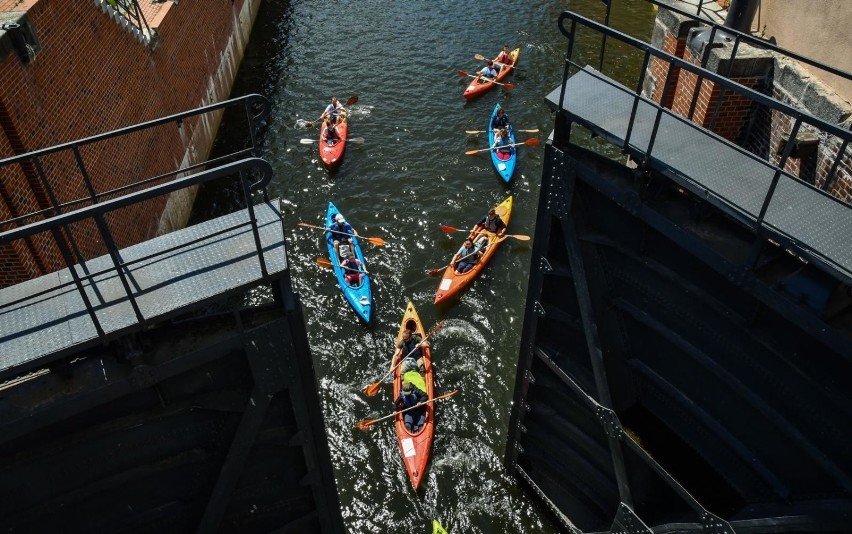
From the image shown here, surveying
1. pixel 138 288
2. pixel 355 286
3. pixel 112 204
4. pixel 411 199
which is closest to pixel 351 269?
pixel 355 286

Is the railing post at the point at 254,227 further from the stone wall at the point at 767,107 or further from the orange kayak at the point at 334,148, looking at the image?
the orange kayak at the point at 334,148

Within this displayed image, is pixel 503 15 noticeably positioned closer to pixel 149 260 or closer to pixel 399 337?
pixel 399 337

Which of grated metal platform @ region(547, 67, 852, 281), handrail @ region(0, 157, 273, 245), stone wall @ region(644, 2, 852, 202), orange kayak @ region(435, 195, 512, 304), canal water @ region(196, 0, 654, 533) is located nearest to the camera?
handrail @ region(0, 157, 273, 245)

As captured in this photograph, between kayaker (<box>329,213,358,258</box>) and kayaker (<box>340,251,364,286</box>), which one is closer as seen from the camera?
kayaker (<box>340,251,364,286</box>)

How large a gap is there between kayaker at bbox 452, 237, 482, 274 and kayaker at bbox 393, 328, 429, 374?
2526 mm

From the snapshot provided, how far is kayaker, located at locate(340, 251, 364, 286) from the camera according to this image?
16.5m

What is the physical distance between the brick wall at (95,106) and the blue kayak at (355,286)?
4.57 meters

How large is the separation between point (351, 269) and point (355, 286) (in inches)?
18.9

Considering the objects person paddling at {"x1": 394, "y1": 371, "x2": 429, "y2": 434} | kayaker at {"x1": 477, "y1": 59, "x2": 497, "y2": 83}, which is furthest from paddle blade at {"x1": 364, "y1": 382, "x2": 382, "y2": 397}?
kayaker at {"x1": 477, "y1": 59, "x2": 497, "y2": 83}

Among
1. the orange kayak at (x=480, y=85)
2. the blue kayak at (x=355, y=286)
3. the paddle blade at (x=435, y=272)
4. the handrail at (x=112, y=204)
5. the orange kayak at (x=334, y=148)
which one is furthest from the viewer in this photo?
the orange kayak at (x=480, y=85)

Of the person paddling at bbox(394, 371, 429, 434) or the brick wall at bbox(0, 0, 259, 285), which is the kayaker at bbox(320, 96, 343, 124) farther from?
the person paddling at bbox(394, 371, 429, 434)

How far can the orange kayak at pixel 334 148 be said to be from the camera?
807 inches

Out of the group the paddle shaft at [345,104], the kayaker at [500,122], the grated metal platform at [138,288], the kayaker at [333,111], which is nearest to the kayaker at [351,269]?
the kayaker at [333,111]

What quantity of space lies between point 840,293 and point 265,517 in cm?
700
